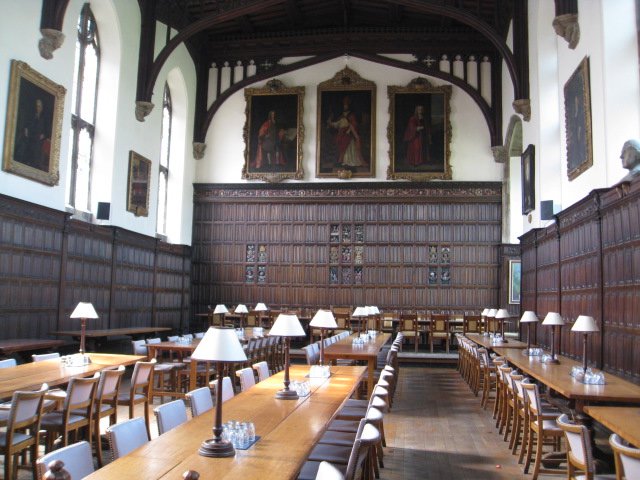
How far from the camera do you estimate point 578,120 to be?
1009cm

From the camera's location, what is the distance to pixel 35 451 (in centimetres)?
504

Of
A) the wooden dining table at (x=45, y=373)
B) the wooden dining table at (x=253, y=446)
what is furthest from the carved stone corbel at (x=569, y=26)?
the wooden dining table at (x=45, y=373)

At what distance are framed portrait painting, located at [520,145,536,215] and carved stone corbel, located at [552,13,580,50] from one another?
362 centimetres

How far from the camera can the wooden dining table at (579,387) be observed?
214 inches

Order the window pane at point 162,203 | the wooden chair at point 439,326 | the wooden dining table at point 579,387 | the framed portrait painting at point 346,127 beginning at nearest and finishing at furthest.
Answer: the wooden dining table at point 579,387, the wooden chair at point 439,326, the window pane at point 162,203, the framed portrait painting at point 346,127

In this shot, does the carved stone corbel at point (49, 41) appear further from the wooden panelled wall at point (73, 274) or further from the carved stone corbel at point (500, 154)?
the carved stone corbel at point (500, 154)

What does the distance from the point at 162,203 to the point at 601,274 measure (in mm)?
12954

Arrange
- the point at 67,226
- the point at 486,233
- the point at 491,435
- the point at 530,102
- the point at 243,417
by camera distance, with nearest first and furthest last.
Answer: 1. the point at 243,417
2. the point at 491,435
3. the point at 67,226
4. the point at 530,102
5. the point at 486,233

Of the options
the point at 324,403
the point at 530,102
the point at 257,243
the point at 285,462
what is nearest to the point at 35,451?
the point at 324,403

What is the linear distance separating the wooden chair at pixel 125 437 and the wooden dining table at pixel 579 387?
389 cm

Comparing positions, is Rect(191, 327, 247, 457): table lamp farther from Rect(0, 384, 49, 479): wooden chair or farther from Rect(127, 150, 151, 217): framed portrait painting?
Rect(127, 150, 151, 217): framed portrait painting

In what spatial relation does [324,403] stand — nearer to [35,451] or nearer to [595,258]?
[35,451]

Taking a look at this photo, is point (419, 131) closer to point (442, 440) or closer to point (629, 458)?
point (442, 440)

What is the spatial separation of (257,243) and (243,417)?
14.5 m
